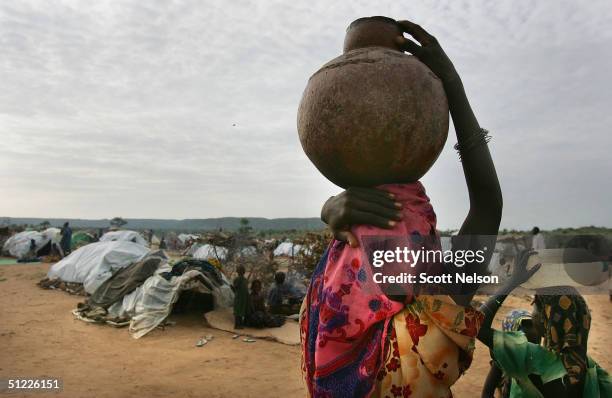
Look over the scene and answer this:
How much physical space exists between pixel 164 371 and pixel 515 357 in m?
5.65

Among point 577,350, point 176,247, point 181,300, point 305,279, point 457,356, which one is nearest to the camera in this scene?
point 457,356

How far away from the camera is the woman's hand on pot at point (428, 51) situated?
4.92ft

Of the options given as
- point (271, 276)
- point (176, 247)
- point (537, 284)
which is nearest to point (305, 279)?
point (271, 276)

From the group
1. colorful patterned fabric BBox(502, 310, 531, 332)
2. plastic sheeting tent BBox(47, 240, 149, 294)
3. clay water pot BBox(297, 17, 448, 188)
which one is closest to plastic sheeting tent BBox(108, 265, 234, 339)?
plastic sheeting tent BBox(47, 240, 149, 294)

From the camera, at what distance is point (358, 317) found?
1328 mm

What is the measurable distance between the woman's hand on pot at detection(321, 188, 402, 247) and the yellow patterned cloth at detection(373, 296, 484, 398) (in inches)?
11.0

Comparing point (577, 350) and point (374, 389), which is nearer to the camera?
point (374, 389)

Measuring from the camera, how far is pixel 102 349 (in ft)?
25.4

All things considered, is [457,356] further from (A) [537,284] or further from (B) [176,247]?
(B) [176,247]

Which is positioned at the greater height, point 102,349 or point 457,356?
point 457,356

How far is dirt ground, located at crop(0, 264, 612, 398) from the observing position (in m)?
5.94

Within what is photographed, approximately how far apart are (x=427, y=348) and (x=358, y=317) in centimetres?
23

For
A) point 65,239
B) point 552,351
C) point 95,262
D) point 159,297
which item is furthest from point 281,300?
point 65,239

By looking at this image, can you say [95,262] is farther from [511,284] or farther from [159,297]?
[511,284]
